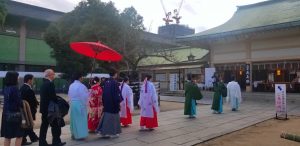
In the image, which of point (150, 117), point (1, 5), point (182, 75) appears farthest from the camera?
point (182, 75)

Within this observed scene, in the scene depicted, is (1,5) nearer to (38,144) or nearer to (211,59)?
(38,144)

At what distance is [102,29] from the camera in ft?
57.4

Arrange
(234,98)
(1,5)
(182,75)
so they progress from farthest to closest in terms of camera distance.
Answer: (182,75) → (1,5) → (234,98)

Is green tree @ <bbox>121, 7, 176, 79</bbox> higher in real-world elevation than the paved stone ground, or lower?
higher

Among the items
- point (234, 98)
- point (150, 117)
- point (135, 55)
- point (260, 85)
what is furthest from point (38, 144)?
point (260, 85)

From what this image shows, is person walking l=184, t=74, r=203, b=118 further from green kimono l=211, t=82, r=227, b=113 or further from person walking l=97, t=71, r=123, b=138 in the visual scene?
person walking l=97, t=71, r=123, b=138

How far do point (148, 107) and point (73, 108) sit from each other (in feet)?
7.36

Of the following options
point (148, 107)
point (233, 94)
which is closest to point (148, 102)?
point (148, 107)

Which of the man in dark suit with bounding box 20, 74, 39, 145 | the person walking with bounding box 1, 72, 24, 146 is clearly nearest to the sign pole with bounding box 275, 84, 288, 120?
the man in dark suit with bounding box 20, 74, 39, 145

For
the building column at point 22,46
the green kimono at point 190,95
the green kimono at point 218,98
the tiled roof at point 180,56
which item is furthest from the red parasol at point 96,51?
the building column at point 22,46

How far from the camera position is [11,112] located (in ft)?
18.3

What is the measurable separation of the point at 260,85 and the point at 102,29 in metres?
10.9

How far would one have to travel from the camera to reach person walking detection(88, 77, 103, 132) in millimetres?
7672

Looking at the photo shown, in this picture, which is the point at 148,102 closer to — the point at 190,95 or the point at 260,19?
the point at 190,95
